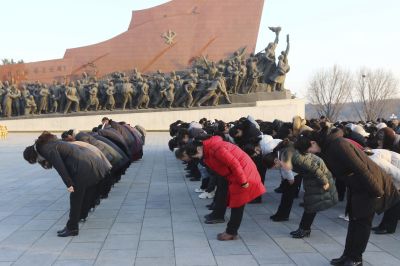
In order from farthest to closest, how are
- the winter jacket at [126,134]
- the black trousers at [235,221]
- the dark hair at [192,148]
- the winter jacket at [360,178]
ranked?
the winter jacket at [126,134] → the black trousers at [235,221] → the dark hair at [192,148] → the winter jacket at [360,178]

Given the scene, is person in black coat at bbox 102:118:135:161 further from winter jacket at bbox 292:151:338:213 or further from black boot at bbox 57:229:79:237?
winter jacket at bbox 292:151:338:213

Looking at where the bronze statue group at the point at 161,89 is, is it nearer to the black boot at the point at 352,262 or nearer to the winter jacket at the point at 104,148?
the winter jacket at the point at 104,148

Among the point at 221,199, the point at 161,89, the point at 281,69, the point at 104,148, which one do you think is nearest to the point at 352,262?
the point at 221,199

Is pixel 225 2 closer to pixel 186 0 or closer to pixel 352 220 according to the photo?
pixel 186 0

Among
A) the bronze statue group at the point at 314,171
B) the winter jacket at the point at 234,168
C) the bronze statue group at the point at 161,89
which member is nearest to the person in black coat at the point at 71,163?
the bronze statue group at the point at 314,171

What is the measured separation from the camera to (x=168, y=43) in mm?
27938

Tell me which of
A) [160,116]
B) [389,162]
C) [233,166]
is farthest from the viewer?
[160,116]

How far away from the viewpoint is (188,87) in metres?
24.2

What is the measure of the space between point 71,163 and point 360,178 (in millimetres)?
2888

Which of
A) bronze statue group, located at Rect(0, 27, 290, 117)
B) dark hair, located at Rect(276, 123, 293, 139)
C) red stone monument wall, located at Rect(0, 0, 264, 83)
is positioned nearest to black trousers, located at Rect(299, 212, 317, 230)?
dark hair, located at Rect(276, 123, 293, 139)

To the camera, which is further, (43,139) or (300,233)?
(300,233)

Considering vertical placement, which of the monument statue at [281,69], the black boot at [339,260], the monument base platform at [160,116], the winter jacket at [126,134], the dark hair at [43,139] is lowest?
the monument base platform at [160,116]

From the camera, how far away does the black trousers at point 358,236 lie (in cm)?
362

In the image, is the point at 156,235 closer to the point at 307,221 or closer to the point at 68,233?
the point at 68,233
